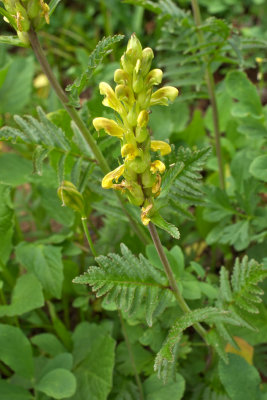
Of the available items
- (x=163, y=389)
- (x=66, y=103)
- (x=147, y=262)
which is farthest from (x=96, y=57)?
(x=163, y=389)

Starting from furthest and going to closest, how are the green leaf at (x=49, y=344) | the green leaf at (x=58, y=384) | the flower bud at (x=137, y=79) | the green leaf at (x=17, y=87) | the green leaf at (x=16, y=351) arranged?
the green leaf at (x=17, y=87) → the green leaf at (x=49, y=344) → the green leaf at (x=16, y=351) → the green leaf at (x=58, y=384) → the flower bud at (x=137, y=79)

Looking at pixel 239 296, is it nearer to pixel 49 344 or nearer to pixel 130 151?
pixel 130 151

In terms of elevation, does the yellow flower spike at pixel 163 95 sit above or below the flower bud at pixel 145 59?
below

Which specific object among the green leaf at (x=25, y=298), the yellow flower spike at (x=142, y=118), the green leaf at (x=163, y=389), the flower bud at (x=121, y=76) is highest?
the flower bud at (x=121, y=76)

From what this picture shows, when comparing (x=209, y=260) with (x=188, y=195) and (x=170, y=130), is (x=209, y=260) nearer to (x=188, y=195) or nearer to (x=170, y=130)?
(x=170, y=130)

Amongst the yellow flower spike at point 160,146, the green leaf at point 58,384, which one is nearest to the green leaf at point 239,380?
the green leaf at point 58,384

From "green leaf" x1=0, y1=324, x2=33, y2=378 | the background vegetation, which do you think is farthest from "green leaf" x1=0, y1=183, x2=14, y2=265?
"green leaf" x1=0, y1=324, x2=33, y2=378

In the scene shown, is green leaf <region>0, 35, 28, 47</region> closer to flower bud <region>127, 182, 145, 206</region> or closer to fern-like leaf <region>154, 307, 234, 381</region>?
flower bud <region>127, 182, 145, 206</region>

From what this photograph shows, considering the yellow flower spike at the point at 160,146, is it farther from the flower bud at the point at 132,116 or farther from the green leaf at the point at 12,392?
the green leaf at the point at 12,392
